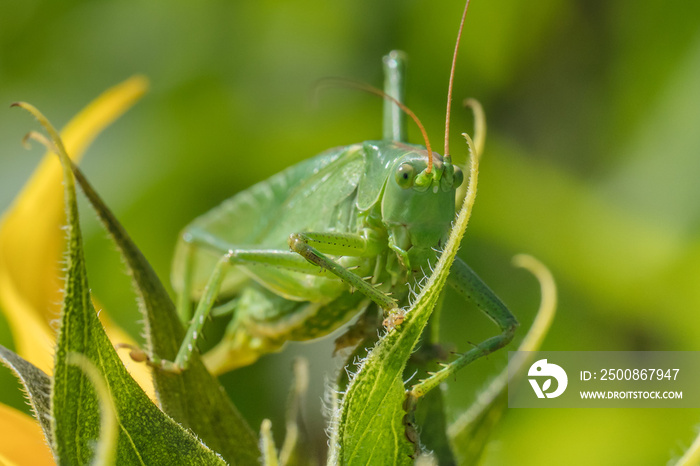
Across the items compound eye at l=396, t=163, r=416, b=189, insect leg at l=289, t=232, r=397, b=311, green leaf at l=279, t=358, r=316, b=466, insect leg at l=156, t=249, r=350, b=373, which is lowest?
green leaf at l=279, t=358, r=316, b=466

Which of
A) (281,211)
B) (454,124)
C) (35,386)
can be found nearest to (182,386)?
(35,386)

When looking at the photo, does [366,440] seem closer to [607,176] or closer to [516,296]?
[516,296]

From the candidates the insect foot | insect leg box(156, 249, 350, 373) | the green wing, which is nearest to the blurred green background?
the green wing

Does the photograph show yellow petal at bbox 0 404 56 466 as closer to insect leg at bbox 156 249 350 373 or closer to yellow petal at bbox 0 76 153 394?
yellow petal at bbox 0 76 153 394

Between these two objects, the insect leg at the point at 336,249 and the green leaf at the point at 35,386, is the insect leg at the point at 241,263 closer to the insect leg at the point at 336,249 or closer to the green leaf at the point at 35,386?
the insect leg at the point at 336,249

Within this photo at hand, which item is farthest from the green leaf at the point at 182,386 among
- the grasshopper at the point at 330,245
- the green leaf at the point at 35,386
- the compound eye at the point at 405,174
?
the compound eye at the point at 405,174

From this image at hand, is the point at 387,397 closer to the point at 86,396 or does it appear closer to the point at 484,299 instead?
the point at 86,396

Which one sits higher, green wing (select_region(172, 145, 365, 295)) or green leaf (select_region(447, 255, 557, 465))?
green wing (select_region(172, 145, 365, 295))

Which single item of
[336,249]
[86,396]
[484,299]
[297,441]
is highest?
[86,396]
